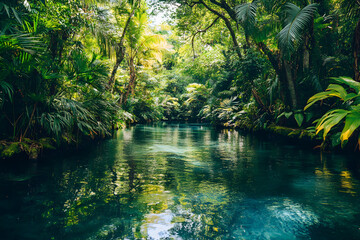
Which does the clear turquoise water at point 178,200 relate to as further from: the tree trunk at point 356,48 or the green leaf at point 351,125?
the tree trunk at point 356,48

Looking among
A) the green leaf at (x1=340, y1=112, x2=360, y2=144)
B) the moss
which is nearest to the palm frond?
the green leaf at (x1=340, y1=112, x2=360, y2=144)

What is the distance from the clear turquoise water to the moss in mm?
370

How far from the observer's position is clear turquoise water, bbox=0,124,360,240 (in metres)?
2.31

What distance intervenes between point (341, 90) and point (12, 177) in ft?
22.8

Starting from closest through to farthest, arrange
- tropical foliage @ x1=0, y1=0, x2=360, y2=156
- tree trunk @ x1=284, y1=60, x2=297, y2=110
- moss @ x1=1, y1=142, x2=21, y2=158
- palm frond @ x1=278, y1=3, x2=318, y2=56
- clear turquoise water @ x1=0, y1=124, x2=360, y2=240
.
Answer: clear turquoise water @ x1=0, y1=124, x2=360, y2=240
moss @ x1=1, y1=142, x2=21, y2=158
tropical foliage @ x1=0, y1=0, x2=360, y2=156
palm frond @ x1=278, y1=3, x2=318, y2=56
tree trunk @ x1=284, y1=60, x2=297, y2=110

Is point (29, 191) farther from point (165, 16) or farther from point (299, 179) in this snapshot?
point (165, 16)

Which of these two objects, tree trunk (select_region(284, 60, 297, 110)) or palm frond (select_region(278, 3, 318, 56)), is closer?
palm frond (select_region(278, 3, 318, 56))

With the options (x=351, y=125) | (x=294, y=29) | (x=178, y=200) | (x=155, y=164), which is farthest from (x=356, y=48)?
(x=178, y=200)

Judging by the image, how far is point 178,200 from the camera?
10.0ft

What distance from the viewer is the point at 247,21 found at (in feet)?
27.9

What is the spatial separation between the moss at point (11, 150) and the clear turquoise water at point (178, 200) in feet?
1.21

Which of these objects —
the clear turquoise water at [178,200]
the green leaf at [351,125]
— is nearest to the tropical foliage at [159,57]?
the green leaf at [351,125]

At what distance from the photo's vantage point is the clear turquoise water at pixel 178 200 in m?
→ 2.31

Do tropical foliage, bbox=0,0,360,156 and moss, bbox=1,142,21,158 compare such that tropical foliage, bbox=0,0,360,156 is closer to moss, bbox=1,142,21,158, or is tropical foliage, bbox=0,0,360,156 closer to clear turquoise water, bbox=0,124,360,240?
moss, bbox=1,142,21,158
